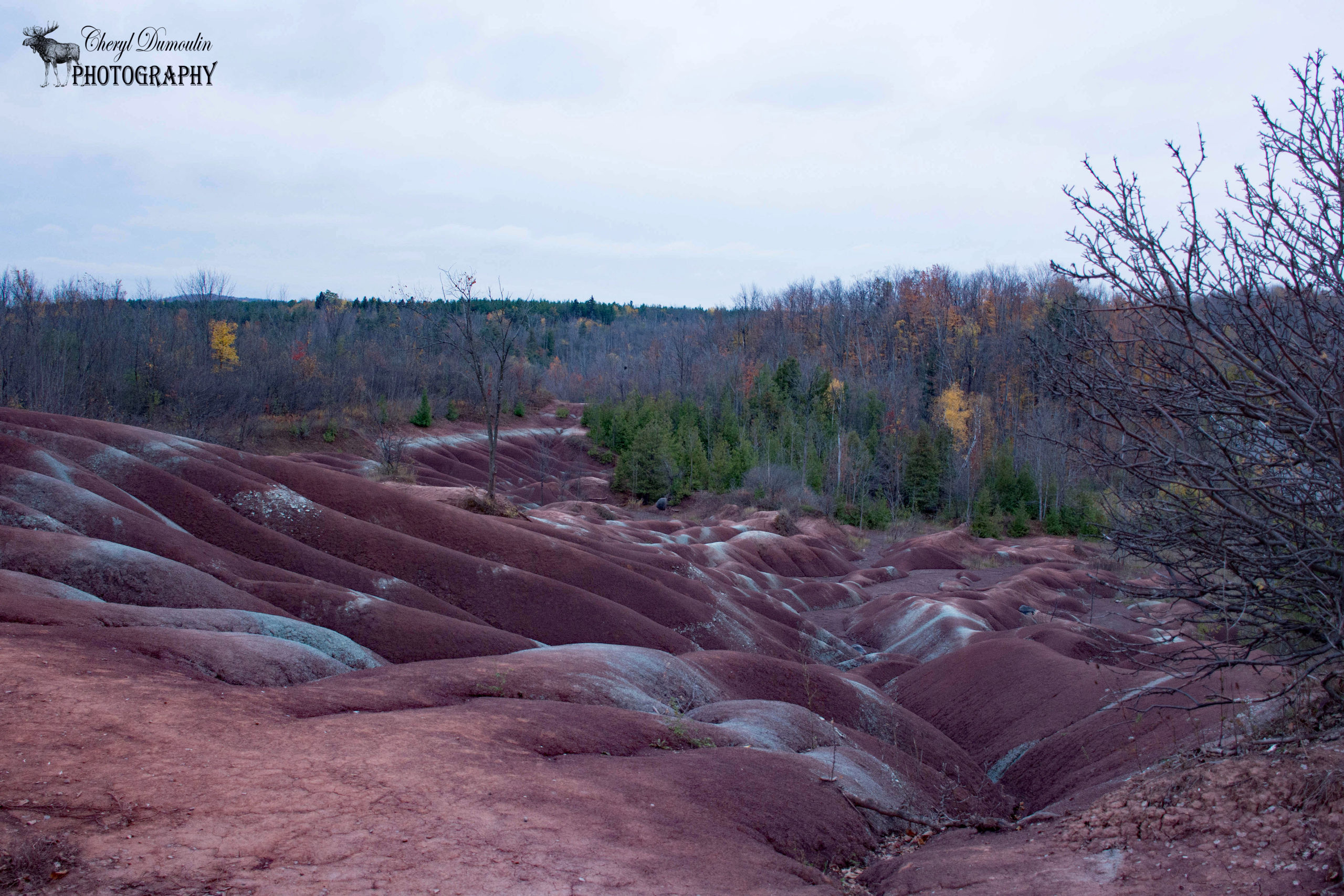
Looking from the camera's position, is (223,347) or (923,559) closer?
(923,559)

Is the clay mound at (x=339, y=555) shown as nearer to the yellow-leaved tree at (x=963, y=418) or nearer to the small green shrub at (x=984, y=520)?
the small green shrub at (x=984, y=520)

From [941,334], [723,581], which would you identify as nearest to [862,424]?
[941,334]

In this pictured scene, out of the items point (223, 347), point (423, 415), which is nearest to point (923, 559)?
point (423, 415)

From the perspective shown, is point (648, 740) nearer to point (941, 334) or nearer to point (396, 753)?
point (396, 753)

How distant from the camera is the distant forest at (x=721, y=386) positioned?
65.2 metres

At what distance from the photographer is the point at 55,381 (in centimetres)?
5141

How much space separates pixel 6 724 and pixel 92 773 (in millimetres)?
1301

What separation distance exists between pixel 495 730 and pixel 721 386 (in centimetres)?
8887

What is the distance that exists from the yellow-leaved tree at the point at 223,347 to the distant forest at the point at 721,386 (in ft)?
0.77

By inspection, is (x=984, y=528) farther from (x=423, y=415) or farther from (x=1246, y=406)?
(x=1246, y=406)

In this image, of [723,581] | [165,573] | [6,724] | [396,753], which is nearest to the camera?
[6,724]

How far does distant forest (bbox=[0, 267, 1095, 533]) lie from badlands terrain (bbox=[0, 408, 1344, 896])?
23.7m

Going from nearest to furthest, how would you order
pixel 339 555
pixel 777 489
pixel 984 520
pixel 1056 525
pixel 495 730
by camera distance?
pixel 495 730
pixel 339 555
pixel 984 520
pixel 777 489
pixel 1056 525

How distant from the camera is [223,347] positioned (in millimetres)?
84812
